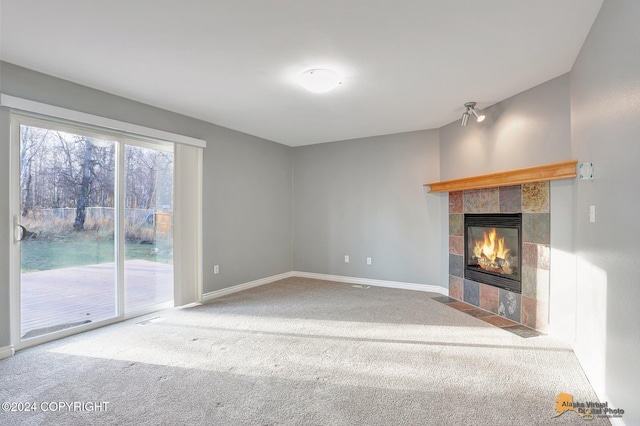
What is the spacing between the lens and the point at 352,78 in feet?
10.3

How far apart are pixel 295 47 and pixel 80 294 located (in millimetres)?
3238

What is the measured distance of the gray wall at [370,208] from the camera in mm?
5035

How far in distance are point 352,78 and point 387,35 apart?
30.8 inches

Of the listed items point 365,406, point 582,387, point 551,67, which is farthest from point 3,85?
point 582,387

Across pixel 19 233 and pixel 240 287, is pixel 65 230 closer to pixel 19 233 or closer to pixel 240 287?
pixel 19 233

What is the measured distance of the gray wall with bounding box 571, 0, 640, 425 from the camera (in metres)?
1.64

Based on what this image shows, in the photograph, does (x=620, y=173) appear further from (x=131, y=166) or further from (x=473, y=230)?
(x=131, y=166)

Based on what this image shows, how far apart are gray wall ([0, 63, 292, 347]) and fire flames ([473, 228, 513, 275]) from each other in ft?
10.8

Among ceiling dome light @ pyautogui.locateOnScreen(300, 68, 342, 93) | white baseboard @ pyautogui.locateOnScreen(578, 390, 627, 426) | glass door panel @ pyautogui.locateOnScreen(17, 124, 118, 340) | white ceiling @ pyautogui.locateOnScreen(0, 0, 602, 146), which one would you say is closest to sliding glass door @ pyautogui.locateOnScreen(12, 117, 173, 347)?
glass door panel @ pyautogui.locateOnScreen(17, 124, 118, 340)

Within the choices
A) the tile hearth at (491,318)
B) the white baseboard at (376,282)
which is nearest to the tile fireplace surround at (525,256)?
the tile hearth at (491,318)

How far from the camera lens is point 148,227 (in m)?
3.98

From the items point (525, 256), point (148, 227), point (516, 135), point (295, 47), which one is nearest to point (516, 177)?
point (516, 135)

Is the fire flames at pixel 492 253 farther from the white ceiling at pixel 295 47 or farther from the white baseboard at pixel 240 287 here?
the white baseboard at pixel 240 287

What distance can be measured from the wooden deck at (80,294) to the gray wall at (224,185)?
0.27 meters
